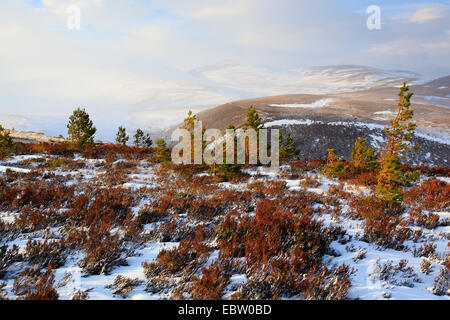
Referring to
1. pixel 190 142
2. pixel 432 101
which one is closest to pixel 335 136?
pixel 190 142

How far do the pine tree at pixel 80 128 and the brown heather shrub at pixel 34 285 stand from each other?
16691 mm

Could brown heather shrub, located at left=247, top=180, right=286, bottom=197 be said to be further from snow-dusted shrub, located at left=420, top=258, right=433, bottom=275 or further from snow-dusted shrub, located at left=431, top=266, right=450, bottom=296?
snow-dusted shrub, located at left=431, top=266, right=450, bottom=296

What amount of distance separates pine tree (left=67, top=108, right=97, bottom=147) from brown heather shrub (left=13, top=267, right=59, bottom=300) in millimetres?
16691

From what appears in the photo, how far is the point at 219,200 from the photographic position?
20.6ft

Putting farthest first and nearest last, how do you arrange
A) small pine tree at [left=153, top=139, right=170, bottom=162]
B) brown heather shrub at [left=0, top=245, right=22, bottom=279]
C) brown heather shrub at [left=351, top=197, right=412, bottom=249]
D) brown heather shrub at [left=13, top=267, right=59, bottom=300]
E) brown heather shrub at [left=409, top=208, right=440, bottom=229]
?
small pine tree at [left=153, top=139, right=170, bottom=162] → brown heather shrub at [left=409, top=208, right=440, bottom=229] → brown heather shrub at [left=351, top=197, right=412, bottom=249] → brown heather shrub at [left=0, top=245, right=22, bottom=279] → brown heather shrub at [left=13, top=267, right=59, bottom=300]

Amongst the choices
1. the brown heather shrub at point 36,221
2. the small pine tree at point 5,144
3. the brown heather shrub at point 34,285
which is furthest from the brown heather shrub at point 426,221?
the small pine tree at point 5,144

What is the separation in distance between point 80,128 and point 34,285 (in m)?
18.0

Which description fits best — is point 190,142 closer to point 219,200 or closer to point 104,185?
point 104,185

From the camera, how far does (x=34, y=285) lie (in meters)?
2.66

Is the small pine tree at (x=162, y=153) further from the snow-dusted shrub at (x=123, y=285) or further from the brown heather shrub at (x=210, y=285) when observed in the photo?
the brown heather shrub at (x=210, y=285)

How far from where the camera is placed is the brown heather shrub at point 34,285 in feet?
7.72

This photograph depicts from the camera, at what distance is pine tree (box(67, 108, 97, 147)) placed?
1742 centimetres

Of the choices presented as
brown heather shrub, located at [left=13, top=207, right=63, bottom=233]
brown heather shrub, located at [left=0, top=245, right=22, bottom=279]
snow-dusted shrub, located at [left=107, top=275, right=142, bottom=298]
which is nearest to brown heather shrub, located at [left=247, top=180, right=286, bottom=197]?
snow-dusted shrub, located at [left=107, top=275, right=142, bottom=298]

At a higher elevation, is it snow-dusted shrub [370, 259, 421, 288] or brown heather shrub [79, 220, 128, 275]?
brown heather shrub [79, 220, 128, 275]
